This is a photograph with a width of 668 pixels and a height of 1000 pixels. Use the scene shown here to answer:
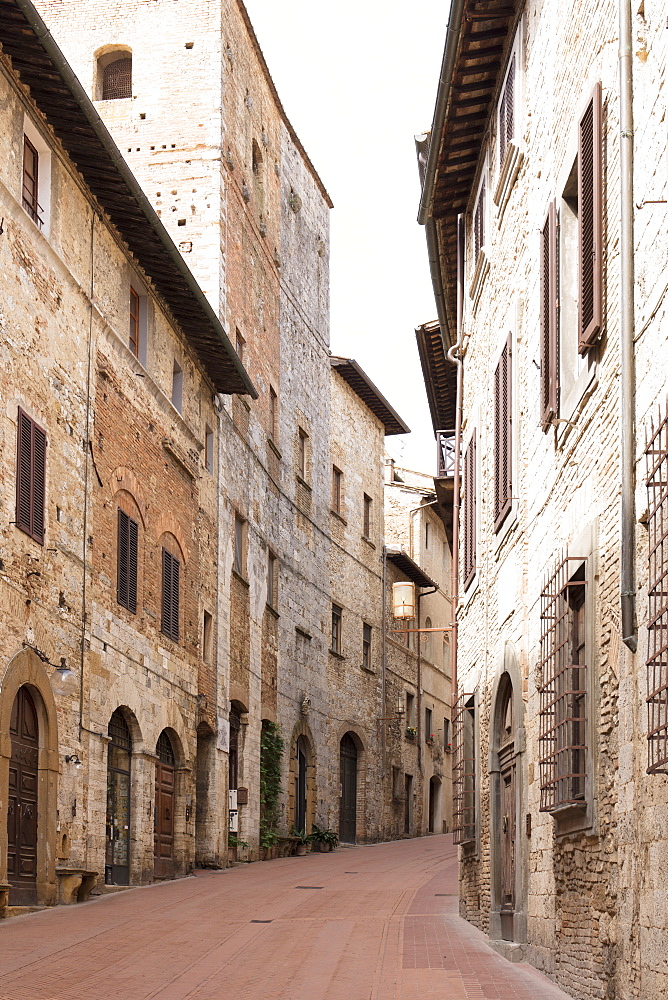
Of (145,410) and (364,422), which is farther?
(364,422)

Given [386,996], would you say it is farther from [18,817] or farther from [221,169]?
[221,169]

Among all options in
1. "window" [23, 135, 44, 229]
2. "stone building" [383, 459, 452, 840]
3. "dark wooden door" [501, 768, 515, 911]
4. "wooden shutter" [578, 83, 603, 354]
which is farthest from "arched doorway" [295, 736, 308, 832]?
"wooden shutter" [578, 83, 603, 354]

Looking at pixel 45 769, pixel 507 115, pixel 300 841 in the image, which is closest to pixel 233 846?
pixel 300 841

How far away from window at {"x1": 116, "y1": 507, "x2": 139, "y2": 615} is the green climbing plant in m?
8.32

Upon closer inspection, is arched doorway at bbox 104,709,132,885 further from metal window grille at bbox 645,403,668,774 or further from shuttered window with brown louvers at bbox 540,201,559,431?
A: metal window grille at bbox 645,403,668,774

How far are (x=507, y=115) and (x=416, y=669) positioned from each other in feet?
89.2

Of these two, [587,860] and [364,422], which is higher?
[364,422]

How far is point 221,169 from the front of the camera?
79.8ft

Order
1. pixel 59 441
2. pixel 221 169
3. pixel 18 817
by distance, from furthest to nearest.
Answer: pixel 221 169 < pixel 59 441 < pixel 18 817

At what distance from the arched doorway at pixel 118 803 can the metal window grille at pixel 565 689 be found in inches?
320

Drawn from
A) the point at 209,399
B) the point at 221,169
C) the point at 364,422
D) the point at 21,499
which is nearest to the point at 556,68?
the point at 21,499

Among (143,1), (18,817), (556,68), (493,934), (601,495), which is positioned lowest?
(493,934)

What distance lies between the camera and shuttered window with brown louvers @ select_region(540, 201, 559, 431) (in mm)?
9906

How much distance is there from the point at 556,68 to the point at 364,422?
25.8m
